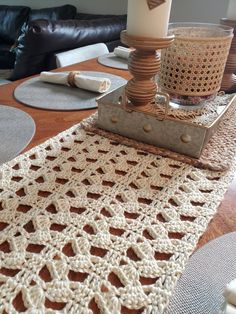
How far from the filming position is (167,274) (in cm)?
35

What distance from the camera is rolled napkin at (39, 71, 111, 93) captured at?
878mm

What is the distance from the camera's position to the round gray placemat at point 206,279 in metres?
0.32

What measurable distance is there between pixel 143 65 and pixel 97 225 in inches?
13.6

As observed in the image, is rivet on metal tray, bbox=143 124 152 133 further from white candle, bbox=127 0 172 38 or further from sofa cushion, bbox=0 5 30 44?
sofa cushion, bbox=0 5 30 44

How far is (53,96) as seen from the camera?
2.88ft

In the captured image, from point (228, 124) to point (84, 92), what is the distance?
0.44 m

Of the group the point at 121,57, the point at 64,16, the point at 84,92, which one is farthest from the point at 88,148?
the point at 64,16

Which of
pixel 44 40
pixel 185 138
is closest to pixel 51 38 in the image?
pixel 44 40

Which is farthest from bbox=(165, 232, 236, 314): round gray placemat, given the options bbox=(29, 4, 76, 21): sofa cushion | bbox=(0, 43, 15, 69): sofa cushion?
bbox=(29, 4, 76, 21): sofa cushion

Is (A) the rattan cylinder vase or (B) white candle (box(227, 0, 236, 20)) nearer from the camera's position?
(A) the rattan cylinder vase

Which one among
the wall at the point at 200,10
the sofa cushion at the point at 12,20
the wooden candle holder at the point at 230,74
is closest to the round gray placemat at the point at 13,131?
the wooden candle holder at the point at 230,74

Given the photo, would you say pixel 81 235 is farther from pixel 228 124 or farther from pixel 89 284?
pixel 228 124

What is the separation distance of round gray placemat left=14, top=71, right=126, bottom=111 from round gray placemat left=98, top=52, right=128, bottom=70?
240 mm

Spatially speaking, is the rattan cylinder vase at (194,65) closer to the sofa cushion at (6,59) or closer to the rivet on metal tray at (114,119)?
the rivet on metal tray at (114,119)
